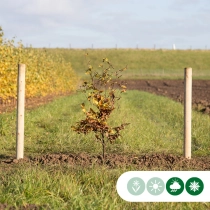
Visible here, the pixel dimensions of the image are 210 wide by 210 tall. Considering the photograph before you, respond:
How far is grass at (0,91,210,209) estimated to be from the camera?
20.5 feet

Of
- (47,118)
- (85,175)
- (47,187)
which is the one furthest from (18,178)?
(47,118)

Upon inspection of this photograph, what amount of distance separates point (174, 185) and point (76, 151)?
5648 millimetres

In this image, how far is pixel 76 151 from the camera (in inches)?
441

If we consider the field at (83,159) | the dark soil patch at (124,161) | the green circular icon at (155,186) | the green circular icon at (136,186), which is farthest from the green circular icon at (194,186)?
the dark soil patch at (124,161)

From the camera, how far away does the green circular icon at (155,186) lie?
18.6 ft

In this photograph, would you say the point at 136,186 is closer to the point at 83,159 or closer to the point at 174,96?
the point at 83,159

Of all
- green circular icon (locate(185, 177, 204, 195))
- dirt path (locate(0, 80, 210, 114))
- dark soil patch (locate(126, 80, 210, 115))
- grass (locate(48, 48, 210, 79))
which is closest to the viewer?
green circular icon (locate(185, 177, 204, 195))

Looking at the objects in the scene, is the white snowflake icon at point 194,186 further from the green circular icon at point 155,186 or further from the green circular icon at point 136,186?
the green circular icon at point 136,186

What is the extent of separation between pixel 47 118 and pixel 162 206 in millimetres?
10475

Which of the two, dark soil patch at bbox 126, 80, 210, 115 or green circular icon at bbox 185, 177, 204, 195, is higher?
dark soil patch at bbox 126, 80, 210, 115

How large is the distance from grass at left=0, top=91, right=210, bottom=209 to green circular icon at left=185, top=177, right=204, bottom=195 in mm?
410

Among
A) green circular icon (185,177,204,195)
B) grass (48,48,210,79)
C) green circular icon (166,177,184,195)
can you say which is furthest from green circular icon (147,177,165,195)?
grass (48,48,210,79)

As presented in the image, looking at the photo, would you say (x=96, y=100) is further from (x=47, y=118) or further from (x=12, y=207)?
(x=47, y=118)

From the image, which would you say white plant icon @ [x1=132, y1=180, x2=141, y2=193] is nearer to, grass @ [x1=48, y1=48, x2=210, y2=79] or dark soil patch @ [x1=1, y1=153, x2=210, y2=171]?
dark soil patch @ [x1=1, y1=153, x2=210, y2=171]
